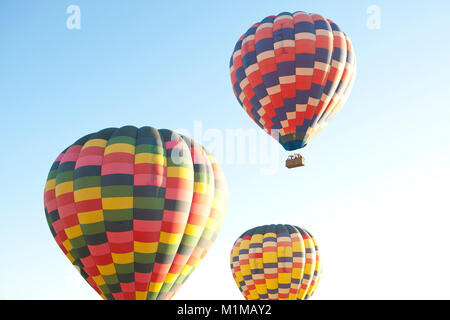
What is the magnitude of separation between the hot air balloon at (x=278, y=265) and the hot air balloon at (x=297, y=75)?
6657 millimetres

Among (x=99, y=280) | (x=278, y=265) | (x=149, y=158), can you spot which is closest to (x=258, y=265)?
(x=278, y=265)

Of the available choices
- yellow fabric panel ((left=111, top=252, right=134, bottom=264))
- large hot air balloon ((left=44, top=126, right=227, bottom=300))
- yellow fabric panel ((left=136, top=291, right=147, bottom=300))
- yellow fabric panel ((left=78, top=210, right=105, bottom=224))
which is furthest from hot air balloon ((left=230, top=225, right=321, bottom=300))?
yellow fabric panel ((left=78, top=210, right=105, bottom=224))

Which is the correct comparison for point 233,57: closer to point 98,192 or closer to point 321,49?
point 321,49

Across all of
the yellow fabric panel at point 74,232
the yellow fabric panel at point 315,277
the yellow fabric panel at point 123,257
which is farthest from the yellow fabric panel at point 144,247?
the yellow fabric panel at point 315,277

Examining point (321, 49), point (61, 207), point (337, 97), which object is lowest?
Result: point (61, 207)

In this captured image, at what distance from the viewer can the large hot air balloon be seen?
15.0 meters

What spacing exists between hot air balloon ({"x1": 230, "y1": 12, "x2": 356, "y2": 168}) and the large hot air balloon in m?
6.64

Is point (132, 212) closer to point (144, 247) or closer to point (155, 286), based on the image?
point (144, 247)

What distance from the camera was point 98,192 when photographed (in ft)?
49.6

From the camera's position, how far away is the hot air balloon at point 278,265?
2642 centimetres

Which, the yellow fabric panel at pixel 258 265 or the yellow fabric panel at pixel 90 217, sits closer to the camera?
the yellow fabric panel at pixel 90 217

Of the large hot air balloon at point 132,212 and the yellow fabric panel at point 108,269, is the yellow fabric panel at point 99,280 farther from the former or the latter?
the yellow fabric panel at point 108,269
